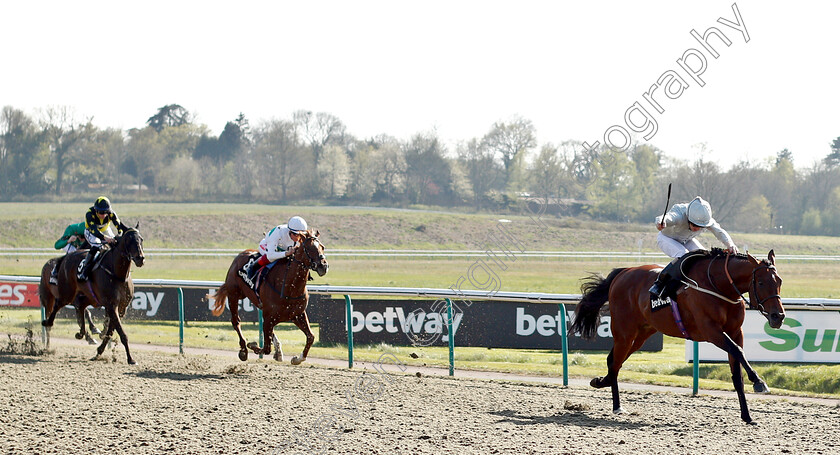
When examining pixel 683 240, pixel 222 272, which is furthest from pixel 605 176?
pixel 683 240

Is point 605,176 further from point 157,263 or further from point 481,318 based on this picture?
point 481,318

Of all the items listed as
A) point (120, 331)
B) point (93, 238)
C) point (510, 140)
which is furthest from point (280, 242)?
point (510, 140)

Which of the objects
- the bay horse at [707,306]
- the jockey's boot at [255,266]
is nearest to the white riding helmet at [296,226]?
the jockey's boot at [255,266]

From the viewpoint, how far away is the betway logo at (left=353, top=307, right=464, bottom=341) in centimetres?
1181

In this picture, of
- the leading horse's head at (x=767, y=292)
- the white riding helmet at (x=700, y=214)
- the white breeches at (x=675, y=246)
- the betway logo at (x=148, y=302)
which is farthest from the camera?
the betway logo at (x=148, y=302)

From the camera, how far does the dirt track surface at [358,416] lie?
606 centimetres

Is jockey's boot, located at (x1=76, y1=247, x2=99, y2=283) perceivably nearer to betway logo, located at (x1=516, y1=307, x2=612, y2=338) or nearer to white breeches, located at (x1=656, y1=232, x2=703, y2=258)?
betway logo, located at (x1=516, y1=307, x2=612, y2=338)

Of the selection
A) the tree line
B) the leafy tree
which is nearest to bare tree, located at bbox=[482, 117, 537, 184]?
the tree line

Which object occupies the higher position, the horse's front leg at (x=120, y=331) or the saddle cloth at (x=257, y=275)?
the saddle cloth at (x=257, y=275)

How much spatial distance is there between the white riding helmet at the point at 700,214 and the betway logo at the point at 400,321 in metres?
4.79

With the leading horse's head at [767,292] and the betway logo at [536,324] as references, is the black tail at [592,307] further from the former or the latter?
the betway logo at [536,324]

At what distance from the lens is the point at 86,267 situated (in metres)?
11.3

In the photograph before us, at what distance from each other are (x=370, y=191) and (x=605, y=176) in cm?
2588

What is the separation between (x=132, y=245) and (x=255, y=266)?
5.75ft
